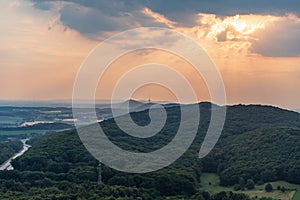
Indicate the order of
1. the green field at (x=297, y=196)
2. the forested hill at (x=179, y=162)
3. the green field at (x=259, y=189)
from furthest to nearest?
1. the green field at (x=259, y=189)
2. the green field at (x=297, y=196)
3. the forested hill at (x=179, y=162)

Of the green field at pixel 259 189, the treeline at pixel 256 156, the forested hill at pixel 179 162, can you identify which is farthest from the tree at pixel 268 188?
the forested hill at pixel 179 162

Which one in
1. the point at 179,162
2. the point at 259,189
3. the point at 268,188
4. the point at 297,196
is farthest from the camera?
the point at 179,162

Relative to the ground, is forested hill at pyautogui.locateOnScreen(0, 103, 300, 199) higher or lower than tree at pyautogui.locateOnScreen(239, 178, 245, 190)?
higher

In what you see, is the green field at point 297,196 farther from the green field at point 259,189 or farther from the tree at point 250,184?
the tree at point 250,184

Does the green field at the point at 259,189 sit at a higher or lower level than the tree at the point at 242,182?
lower

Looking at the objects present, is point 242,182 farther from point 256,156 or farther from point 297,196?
point 256,156

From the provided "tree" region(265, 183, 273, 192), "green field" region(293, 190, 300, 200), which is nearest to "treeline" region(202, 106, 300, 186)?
"tree" region(265, 183, 273, 192)

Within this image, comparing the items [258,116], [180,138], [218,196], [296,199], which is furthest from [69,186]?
[258,116]

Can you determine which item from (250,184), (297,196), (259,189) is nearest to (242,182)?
(250,184)

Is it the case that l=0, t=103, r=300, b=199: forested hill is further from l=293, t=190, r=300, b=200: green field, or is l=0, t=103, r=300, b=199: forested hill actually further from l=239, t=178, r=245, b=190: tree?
l=293, t=190, r=300, b=200: green field
